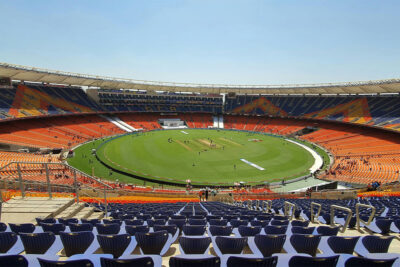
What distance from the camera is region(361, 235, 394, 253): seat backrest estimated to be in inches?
187

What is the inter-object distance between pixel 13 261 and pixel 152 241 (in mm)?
2483

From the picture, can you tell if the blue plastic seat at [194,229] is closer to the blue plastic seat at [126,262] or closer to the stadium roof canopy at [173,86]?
the blue plastic seat at [126,262]

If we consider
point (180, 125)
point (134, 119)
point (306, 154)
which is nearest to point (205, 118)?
point (180, 125)

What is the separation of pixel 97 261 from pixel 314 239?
14.8 ft

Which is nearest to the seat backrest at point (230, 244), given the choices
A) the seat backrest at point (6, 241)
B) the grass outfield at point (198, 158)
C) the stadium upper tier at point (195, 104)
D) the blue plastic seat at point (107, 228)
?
the blue plastic seat at point (107, 228)

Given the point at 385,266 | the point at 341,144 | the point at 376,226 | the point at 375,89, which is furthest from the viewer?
the point at 375,89

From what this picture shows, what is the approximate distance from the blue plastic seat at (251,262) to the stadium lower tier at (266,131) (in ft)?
84.0

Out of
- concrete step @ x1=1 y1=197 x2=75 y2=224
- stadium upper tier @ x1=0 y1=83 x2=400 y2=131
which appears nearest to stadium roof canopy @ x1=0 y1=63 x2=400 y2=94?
stadium upper tier @ x1=0 y1=83 x2=400 y2=131

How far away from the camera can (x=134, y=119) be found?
71.9 metres

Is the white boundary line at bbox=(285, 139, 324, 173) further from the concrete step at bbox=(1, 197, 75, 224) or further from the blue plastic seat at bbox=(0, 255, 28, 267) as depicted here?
the blue plastic seat at bbox=(0, 255, 28, 267)

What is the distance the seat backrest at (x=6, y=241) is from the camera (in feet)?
16.4

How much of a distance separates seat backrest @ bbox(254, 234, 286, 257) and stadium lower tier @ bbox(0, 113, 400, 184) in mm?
25071

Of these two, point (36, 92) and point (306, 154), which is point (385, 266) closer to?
point (306, 154)

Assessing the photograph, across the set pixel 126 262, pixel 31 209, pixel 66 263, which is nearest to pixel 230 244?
pixel 126 262
